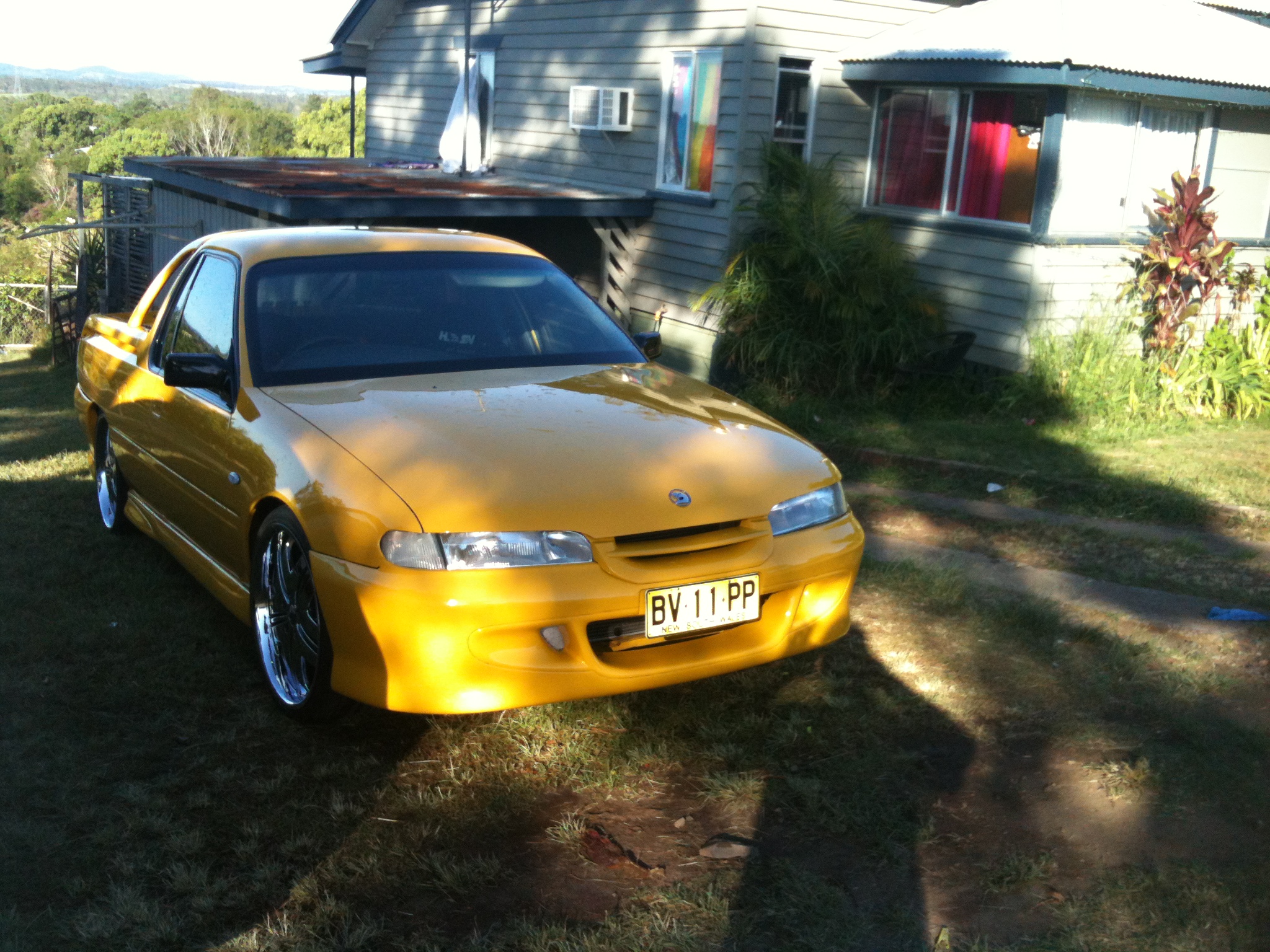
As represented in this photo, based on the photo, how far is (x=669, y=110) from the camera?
44.6 feet

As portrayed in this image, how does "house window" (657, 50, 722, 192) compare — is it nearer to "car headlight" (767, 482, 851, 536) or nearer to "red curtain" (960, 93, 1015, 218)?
"red curtain" (960, 93, 1015, 218)

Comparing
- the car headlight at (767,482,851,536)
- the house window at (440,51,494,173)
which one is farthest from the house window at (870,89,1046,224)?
the car headlight at (767,482,851,536)

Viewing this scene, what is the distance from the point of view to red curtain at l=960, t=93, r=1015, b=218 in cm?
1136

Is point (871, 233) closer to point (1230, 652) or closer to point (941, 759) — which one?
point (1230, 652)

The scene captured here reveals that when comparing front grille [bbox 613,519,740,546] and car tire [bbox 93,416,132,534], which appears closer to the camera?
front grille [bbox 613,519,740,546]

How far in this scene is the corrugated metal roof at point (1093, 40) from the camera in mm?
10531

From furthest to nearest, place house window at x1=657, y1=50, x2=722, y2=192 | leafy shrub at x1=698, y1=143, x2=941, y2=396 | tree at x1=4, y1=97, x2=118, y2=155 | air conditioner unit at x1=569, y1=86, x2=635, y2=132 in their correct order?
1. tree at x1=4, y1=97, x2=118, y2=155
2. air conditioner unit at x1=569, y1=86, x2=635, y2=132
3. house window at x1=657, y1=50, x2=722, y2=192
4. leafy shrub at x1=698, y1=143, x2=941, y2=396

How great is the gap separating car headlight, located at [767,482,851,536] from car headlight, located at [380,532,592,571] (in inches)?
28.2

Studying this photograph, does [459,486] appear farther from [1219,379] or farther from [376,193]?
[376,193]

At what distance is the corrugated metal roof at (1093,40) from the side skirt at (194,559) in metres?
8.13

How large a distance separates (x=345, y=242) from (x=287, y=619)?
173 centimetres

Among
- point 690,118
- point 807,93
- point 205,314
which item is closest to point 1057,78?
point 807,93

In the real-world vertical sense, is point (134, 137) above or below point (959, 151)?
below

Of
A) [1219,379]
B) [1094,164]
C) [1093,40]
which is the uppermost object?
[1093,40]
